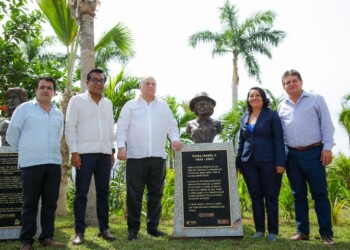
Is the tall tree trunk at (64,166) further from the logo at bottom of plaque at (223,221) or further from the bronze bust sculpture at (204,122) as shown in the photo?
the logo at bottom of plaque at (223,221)

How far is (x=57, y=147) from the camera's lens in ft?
14.5

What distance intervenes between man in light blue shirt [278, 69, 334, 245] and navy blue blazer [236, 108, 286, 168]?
0.17 meters

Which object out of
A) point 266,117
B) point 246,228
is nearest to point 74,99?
point 266,117

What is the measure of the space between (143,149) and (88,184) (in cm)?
81

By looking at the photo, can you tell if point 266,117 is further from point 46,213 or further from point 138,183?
point 46,213

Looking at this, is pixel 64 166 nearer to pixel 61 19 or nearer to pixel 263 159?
pixel 61 19

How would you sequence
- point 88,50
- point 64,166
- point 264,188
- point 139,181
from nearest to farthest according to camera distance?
point 264,188, point 139,181, point 88,50, point 64,166

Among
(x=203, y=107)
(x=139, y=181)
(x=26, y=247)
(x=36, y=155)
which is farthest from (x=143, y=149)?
(x=26, y=247)

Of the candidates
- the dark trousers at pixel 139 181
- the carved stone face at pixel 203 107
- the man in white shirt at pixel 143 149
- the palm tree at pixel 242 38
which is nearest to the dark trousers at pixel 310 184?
the carved stone face at pixel 203 107

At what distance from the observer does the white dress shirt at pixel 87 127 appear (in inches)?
186

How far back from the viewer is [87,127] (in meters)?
4.80

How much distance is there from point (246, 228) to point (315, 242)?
1438 mm

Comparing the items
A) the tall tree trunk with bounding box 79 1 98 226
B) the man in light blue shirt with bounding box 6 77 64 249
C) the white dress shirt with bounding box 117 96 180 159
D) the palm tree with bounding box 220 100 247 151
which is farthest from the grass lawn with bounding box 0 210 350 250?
the palm tree with bounding box 220 100 247 151

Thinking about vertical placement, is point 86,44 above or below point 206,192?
above
